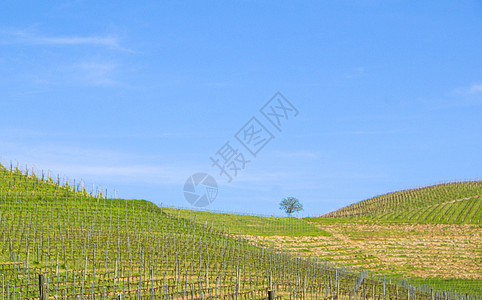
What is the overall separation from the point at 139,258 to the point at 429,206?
56164mm

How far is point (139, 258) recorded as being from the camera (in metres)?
28.8

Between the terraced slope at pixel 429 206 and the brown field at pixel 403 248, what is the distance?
7.07 m

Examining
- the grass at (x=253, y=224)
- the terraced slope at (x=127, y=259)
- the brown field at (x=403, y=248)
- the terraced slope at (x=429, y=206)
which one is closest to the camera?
the terraced slope at (x=127, y=259)

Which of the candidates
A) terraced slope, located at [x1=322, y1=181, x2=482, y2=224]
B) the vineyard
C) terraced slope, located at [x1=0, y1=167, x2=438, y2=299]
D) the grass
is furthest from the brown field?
terraced slope, located at [x1=322, y1=181, x2=482, y2=224]

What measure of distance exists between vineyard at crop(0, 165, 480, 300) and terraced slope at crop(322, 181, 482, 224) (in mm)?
18396

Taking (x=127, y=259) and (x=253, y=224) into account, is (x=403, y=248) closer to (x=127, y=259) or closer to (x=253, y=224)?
(x=253, y=224)

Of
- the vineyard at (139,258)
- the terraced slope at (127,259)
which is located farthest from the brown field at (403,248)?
the terraced slope at (127,259)

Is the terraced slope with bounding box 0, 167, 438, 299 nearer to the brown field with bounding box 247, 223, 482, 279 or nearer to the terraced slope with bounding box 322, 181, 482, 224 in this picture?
the brown field with bounding box 247, 223, 482, 279

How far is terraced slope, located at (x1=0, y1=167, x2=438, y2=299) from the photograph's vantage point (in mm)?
22656

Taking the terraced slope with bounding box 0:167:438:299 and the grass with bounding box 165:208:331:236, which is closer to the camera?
the terraced slope with bounding box 0:167:438:299

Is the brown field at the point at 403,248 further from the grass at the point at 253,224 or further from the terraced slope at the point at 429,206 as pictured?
the terraced slope at the point at 429,206

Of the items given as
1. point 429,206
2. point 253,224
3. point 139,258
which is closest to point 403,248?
point 253,224

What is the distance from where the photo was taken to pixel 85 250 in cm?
2873

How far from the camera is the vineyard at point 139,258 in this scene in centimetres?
2269
